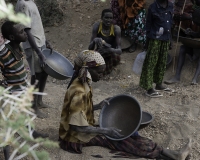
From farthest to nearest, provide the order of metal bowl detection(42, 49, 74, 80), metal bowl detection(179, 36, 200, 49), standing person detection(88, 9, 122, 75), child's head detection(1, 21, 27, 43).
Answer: metal bowl detection(179, 36, 200, 49), standing person detection(88, 9, 122, 75), metal bowl detection(42, 49, 74, 80), child's head detection(1, 21, 27, 43)

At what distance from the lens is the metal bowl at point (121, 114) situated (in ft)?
12.6

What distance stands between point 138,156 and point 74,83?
94 centimetres

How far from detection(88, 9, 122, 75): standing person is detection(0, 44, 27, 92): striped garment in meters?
2.11

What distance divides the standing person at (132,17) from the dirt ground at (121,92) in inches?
13.8

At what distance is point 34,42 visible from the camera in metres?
4.11

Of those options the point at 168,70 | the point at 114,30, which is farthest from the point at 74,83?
the point at 168,70

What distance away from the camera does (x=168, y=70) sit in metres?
6.46

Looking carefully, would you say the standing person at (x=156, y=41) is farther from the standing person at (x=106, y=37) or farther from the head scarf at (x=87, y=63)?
the head scarf at (x=87, y=63)

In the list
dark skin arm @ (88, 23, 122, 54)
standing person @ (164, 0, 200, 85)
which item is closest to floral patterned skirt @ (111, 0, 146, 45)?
standing person @ (164, 0, 200, 85)

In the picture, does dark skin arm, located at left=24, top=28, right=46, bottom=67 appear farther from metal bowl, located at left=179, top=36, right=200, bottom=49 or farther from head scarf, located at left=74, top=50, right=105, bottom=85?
metal bowl, located at left=179, top=36, right=200, bottom=49

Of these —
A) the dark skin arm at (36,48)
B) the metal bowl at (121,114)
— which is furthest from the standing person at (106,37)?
the metal bowl at (121,114)

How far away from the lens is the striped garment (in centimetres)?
336

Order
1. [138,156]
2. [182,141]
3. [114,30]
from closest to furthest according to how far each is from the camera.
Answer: [138,156] → [182,141] → [114,30]

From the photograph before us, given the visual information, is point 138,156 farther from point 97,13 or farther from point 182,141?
Answer: point 97,13
